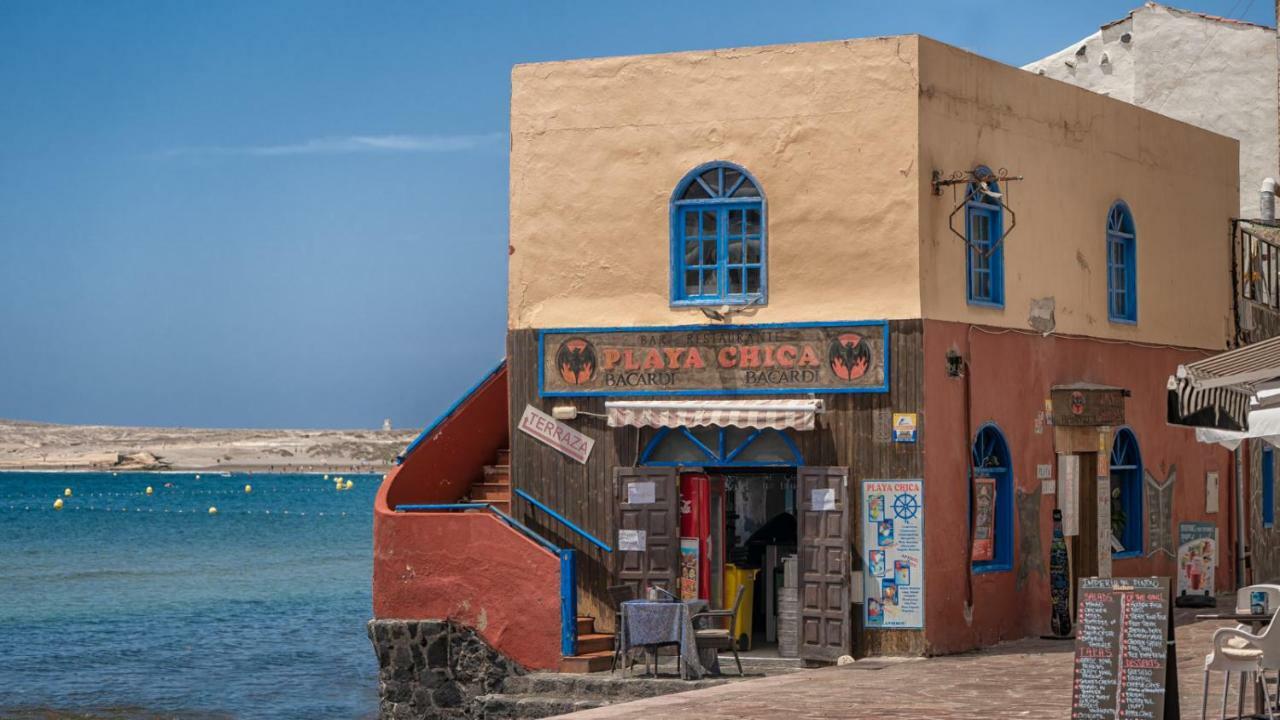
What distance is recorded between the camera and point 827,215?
1861 cm

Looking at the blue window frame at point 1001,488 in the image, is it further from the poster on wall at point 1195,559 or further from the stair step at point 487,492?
the stair step at point 487,492

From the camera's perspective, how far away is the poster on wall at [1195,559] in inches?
934

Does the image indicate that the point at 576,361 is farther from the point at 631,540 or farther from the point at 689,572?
the point at 689,572

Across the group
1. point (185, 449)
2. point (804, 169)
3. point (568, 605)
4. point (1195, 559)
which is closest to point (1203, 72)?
point (1195, 559)

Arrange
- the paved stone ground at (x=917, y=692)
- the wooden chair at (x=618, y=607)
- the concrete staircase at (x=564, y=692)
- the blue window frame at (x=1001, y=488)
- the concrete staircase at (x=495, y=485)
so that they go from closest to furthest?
the paved stone ground at (x=917, y=692) < the concrete staircase at (x=564, y=692) < the wooden chair at (x=618, y=607) < the blue window frame at (x=1001, y=488) < the concrete staircase at (x=495, y=485)

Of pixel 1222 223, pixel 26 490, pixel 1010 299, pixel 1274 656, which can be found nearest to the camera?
pixel 1274 656

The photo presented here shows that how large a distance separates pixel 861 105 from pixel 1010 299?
303cm

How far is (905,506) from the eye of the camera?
18.2 m

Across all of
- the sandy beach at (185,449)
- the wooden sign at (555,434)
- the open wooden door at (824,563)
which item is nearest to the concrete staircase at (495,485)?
the wooden sign at (555,434)

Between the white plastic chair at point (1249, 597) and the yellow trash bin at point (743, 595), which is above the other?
the white plastic chair at point (1249, 597)

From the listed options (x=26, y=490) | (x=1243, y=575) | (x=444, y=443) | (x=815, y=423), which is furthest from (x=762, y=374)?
(x=26, y=490)

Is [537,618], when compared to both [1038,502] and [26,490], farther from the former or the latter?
[26,490]

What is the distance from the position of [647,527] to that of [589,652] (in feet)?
4.65

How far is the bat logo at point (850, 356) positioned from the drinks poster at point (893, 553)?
1074 mm
